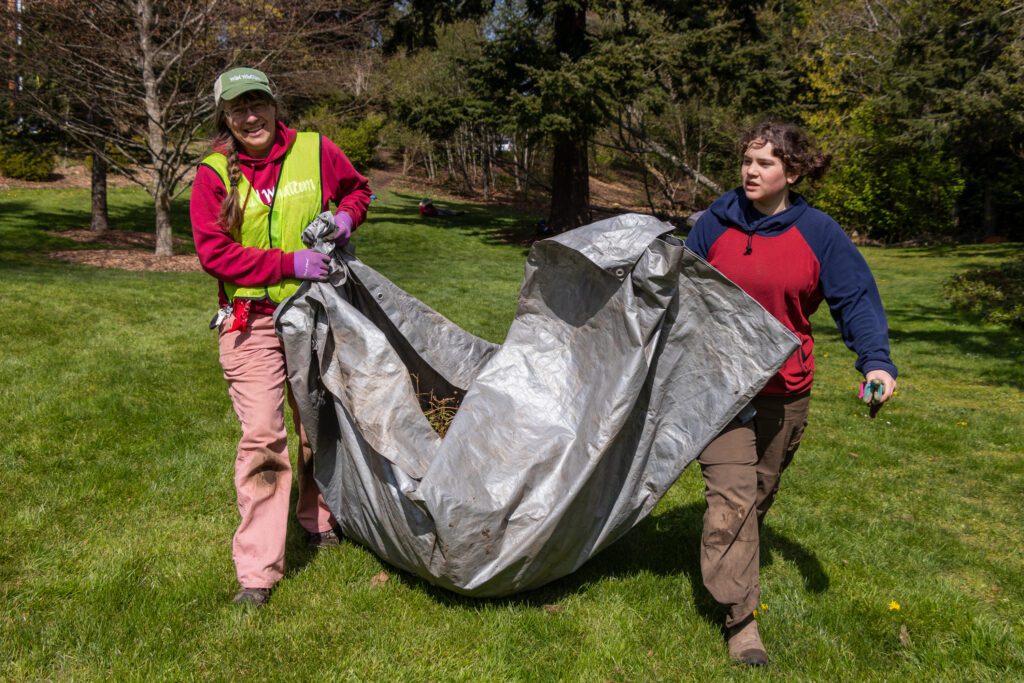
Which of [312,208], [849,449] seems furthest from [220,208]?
[849,449]

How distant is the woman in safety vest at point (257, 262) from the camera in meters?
3.28

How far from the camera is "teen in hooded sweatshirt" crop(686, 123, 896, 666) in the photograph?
3061 mm

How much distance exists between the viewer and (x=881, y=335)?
3.01m

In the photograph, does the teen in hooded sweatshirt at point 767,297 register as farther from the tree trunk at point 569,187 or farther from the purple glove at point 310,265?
the tree trunk at point 569,187

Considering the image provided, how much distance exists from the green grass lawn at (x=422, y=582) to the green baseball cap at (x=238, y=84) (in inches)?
79.0

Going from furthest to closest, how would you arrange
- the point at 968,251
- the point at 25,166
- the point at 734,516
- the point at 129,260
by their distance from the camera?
the point at 25,166
the point at 968,251
the point at 129,260
the point at 734,516

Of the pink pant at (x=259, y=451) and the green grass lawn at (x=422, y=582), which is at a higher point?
the pink pant at (x=259, y=451)

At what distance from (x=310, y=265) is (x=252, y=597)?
4.46 ft

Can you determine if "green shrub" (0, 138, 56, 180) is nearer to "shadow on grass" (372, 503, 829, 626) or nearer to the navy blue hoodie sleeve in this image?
"shadow on grass" (372, 503, 829, 626)

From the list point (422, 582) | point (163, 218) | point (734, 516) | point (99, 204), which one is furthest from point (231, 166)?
point (99, 204)

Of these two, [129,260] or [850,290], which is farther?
[129,260]

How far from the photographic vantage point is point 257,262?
3289 mm

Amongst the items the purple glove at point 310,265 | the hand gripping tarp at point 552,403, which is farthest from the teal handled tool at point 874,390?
the purple glove at point 310,265

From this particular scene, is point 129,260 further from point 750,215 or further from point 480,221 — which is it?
point 480,221
